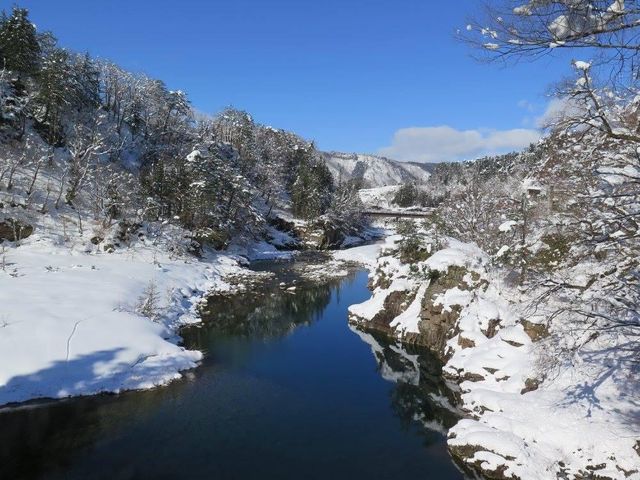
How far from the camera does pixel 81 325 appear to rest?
1644 cm

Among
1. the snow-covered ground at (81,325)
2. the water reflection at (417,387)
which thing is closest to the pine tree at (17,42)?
the snow-covered ground at (81,325)

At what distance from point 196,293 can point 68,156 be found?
79.5 ft

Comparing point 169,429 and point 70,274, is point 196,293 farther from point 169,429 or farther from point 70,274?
point 169,429

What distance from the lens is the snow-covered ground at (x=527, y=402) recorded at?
1033 cm

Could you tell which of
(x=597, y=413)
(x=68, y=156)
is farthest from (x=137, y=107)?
(x=597, y=413)

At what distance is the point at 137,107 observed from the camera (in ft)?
197

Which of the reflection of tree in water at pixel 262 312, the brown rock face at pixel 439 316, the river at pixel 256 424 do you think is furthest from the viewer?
the reflection of tree in water at pixel 262 312

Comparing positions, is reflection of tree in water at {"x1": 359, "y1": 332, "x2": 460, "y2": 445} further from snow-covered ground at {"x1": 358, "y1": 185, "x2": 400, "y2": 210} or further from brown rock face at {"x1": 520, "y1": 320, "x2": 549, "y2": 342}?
snow-covered ground at {"x1": 358, "y1": 185, "x2": 400, "y2": 210}

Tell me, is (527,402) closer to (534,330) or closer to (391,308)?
(534,330)

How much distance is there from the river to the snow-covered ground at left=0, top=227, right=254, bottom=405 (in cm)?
78

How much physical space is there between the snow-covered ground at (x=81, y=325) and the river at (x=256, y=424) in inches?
30.8

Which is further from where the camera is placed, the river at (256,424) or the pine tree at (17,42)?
the pine tree at (17,42)

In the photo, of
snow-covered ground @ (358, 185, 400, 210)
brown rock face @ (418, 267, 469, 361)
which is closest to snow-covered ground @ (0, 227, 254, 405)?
brown rock face @ (418, 267, 469, 361)

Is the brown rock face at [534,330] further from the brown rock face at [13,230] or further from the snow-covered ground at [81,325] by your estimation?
the brown rock face at [13,230]
